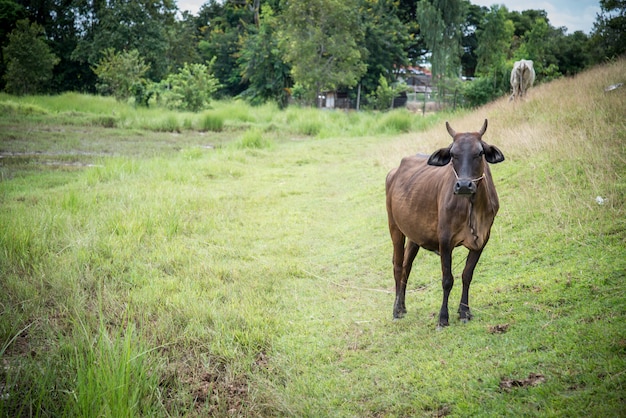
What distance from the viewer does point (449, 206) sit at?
4.37 metres

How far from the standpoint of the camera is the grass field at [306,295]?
3.58m

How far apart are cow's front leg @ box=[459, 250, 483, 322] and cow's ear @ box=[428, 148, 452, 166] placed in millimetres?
803

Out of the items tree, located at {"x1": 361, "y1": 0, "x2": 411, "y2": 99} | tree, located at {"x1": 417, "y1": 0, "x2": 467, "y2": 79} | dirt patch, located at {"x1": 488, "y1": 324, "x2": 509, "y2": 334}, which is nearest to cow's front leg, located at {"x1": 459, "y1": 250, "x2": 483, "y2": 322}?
dirt patch, located at {"x1": 488, "y1": 324, "x2": 509, "y2": 334}

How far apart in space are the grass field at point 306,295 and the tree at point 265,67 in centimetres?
2623

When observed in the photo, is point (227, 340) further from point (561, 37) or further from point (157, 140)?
point (561, 37)

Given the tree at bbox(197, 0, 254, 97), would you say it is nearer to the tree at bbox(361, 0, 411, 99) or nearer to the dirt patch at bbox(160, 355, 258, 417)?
the tree at bbox(361, 0, 411, 99)

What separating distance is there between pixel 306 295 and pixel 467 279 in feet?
6.62

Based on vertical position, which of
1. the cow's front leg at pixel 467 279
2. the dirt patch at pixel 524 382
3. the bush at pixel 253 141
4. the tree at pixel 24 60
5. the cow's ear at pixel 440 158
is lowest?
the dirt patch at pixel 524 382

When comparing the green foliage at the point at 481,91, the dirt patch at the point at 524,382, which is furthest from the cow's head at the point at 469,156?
the green foliage at the point at 481,91

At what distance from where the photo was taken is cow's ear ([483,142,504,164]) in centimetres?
435

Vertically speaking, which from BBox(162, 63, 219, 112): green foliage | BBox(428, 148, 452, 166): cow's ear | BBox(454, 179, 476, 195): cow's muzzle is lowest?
BBox(454, 179, 476, 195): cow's muzzle

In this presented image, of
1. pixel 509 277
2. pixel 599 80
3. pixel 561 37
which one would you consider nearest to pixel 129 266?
pixel 509 277

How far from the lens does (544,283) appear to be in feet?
15.5

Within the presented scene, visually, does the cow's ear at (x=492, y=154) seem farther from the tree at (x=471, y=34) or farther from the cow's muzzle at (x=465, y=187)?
the tree at (x=471, y=34)
